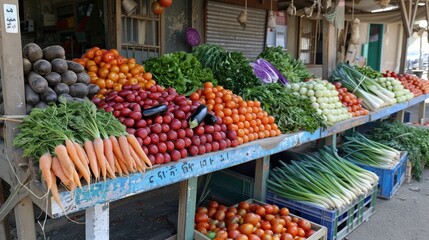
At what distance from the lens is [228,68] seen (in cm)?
423

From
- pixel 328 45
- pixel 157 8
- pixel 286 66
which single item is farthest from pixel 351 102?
pixel 157 8

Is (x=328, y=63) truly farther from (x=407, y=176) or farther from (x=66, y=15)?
(x=66, y=15)

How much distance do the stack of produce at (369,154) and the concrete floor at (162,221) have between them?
0.57m

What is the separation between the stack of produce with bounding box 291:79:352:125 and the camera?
4293 millimetres

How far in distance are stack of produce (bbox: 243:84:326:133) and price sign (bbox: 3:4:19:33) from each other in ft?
7.44

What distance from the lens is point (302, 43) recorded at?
10242mm

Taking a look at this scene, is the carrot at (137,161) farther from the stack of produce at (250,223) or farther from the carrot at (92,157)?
the stack of produce at (250,223)

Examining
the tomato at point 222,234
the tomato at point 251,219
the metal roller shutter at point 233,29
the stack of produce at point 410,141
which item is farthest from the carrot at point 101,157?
the metal roller shutter at point 233,29

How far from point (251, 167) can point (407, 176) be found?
10.1 ft

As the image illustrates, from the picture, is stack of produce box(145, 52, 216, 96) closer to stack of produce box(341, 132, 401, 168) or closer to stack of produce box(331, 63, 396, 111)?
stack of produce box(341, 132, 401, 168)

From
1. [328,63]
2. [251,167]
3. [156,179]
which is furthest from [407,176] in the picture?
[156,179]

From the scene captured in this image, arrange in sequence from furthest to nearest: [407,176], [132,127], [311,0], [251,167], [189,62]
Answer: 1. [311,0]
2. [407,176]
3. [251,167]
4. [189,62]
5. [132,127]

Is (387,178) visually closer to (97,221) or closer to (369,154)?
(369,154)

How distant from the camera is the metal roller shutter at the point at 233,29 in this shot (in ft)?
23.2
